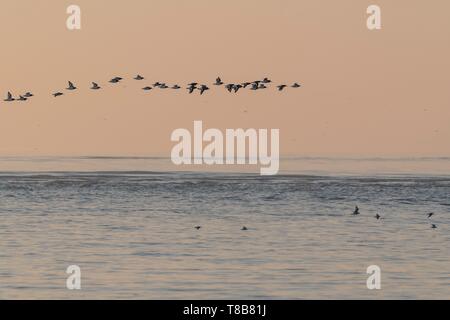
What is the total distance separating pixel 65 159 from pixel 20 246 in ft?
291

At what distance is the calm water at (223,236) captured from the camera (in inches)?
1777

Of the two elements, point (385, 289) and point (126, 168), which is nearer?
point (385, 289)

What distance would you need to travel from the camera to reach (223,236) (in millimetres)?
60844

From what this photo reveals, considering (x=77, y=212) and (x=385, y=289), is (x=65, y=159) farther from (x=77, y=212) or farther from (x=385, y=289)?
(x=385, y=289)

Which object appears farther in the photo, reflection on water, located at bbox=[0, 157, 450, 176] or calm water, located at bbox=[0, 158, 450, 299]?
reflection on water, located at bbox=[0, 157, 450, 176]

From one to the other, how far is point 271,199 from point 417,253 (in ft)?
96.4

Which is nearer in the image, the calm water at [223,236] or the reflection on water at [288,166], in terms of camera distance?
the calm water at [223,236]

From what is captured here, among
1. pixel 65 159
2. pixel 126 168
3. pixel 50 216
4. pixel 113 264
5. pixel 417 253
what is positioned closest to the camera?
pixel 113 264

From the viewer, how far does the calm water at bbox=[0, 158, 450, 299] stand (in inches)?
1777

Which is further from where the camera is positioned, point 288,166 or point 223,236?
point 288,166
